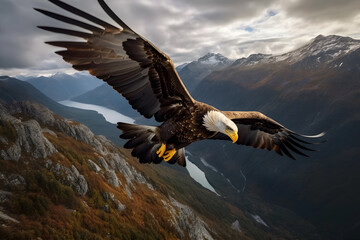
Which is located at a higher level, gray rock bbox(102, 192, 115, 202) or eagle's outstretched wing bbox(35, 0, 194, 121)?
eagle's outstretched wing bbox(35, 0, 194, 121)

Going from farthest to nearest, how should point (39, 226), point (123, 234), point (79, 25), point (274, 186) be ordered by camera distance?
point (274, 186) → point (123, 234) → point (39, 226) → point (79, 25)

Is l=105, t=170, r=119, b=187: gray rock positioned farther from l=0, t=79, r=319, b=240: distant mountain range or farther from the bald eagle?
the bald eagle

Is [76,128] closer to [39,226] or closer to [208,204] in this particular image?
[39,226]

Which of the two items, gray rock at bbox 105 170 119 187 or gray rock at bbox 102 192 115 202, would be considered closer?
gray rock at bbox 102 192 115 202

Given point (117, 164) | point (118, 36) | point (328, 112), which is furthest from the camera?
point (328, 112)

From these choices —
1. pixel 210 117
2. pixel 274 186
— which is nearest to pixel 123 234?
pixel 210 117

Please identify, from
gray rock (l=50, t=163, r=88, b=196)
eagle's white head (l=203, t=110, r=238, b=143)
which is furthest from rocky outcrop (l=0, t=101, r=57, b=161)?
eagle's white head (l=203, t=110, r=238, b=143)

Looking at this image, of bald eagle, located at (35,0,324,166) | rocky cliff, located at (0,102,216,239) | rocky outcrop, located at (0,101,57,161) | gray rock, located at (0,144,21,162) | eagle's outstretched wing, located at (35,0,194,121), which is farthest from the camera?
rocky outcrop, located at (0,101,57,161)
